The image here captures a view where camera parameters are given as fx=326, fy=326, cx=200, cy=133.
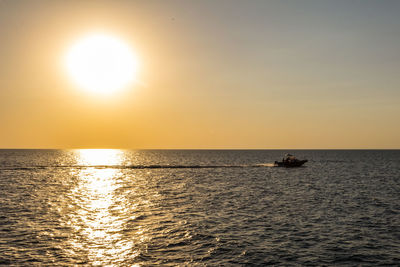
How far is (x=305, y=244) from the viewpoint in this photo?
27344 millimetres

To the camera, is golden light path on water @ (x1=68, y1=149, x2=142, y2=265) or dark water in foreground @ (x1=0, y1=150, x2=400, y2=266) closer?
dark water in foreground @ (x1=0, y1=150, x2=400, y2=266)

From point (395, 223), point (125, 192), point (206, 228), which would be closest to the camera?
point (206, 228)

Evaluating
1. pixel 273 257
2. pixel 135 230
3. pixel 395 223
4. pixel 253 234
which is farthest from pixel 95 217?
pixel 395 223

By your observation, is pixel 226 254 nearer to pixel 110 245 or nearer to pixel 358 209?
pixel 110 245

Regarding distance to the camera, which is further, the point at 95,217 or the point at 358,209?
the point at 358,209

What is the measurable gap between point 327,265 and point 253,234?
8.42 metres

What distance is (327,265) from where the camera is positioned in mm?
22719

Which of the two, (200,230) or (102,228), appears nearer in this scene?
(200,230)

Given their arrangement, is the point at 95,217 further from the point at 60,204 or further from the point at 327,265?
the point at 327,265

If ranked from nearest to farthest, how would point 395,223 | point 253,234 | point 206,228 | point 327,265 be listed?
point 327,265 < point 253,234 < point 206,228 < point 395,223

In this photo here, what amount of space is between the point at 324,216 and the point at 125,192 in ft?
119

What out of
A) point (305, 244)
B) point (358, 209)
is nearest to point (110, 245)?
point (305, 244)

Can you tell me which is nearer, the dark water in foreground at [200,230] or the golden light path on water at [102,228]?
the dark water in foreground at [200,230]

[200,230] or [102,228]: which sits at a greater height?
[200,230]
